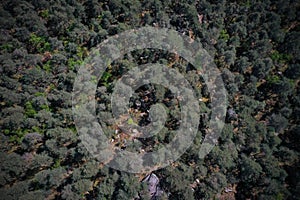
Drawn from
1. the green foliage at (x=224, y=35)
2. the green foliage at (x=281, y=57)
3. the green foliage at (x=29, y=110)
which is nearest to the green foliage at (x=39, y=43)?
the green foliage at (x=29, y=110)

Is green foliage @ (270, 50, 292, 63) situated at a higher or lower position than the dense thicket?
higher

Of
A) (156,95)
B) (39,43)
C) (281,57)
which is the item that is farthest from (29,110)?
(281,57)

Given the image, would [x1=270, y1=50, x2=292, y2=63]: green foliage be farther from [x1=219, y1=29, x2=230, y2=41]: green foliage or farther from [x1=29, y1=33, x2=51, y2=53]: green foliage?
[x1=29, y1=33, x2=51, y2=53]: green foliage

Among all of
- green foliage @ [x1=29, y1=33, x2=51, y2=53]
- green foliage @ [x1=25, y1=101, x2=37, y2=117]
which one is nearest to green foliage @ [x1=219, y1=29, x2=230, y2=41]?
green foliage @ [x1=29, y1=33, x2=51, y2=53]

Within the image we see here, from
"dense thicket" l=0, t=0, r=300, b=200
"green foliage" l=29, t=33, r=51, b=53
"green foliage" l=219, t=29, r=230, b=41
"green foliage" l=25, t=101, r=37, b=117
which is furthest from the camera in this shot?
"green foliage" l=219, t=29, r=230, b=41

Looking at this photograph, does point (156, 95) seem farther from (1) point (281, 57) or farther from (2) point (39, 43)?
(1) point (281, 57)

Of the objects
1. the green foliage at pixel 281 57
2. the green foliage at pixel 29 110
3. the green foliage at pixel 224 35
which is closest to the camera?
the green foliage at pixel 29 110

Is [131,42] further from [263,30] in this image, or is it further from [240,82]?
[263,30]

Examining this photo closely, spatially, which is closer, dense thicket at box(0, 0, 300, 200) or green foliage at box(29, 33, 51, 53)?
dense thicket at box(0, 0, 300, 200)

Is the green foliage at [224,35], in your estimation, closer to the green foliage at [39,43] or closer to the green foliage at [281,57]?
the green foliage at [281,57]

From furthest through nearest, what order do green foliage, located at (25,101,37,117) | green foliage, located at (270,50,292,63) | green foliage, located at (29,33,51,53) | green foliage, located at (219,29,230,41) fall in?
1. green foliage, located at (219,29,230,41)
2. green foliage, located at (270,50,292,63)
3. green foliage, located at (29,33,51,53)
4. green foliage, located at (25,101,37,117)
